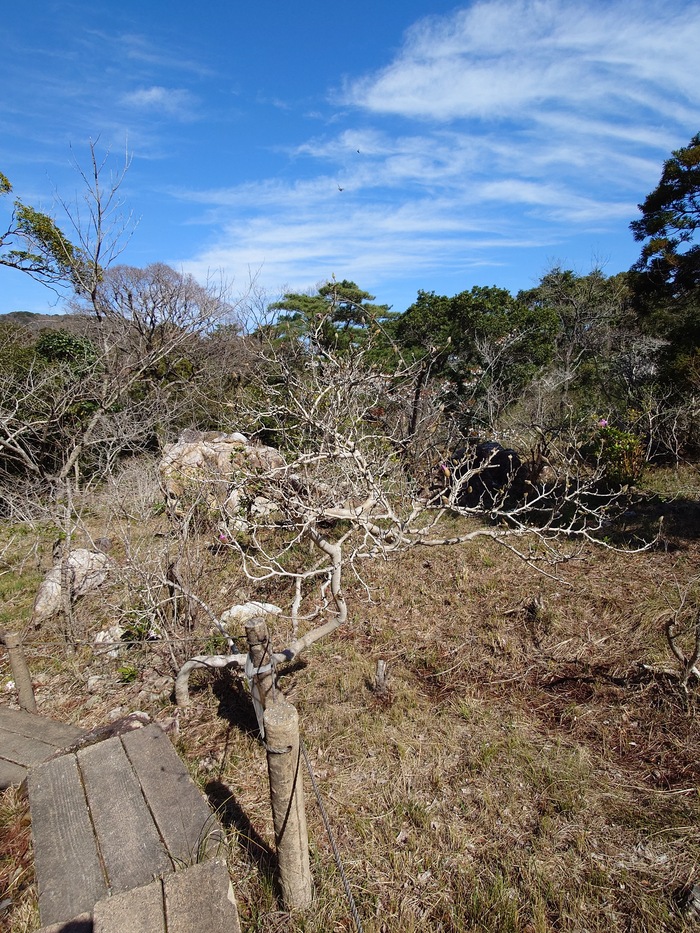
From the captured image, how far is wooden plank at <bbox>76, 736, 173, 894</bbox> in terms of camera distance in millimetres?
1579

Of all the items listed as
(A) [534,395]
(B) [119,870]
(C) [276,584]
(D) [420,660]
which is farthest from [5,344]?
(A) [534,395]

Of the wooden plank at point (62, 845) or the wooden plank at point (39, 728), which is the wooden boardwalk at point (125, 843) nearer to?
the wooden plank at point (62, 845)

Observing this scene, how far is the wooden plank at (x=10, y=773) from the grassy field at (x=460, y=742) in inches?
2.5

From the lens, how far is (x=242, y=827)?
2.39 meters

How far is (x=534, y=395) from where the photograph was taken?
11.1m

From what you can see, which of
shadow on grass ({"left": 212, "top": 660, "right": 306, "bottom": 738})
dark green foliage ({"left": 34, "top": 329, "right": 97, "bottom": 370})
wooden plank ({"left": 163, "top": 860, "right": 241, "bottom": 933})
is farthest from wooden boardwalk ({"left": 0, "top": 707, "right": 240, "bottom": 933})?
dark green foliage ({"left": 34, "top": 329, "right": 97, "bottom": 370})

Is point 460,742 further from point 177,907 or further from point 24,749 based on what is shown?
point 24,749

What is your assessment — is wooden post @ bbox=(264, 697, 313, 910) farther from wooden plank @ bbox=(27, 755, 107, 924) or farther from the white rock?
the white rock

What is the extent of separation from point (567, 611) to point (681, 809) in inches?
77.5

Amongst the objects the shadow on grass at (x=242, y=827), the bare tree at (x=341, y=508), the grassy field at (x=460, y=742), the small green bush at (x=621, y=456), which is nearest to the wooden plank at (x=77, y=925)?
the grassy field at (x=460, y=742)

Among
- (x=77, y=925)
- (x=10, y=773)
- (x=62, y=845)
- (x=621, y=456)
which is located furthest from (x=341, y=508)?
(x=621, y=456)

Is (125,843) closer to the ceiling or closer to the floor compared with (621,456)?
closer to the floor

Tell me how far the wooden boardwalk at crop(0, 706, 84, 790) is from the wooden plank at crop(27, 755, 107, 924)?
46 centimetres

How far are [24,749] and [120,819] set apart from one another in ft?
3.58
